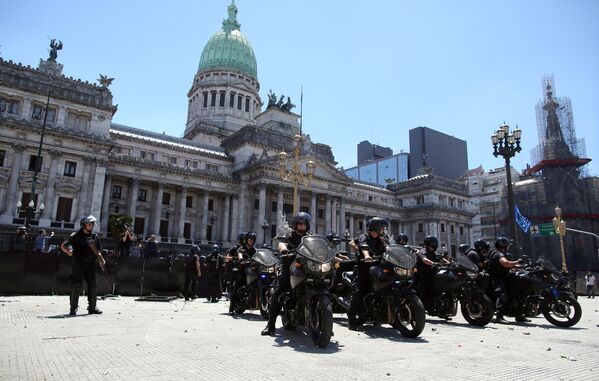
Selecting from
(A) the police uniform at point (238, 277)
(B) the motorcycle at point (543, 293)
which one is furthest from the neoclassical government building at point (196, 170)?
(B) the motorcycle at point (543, 293)

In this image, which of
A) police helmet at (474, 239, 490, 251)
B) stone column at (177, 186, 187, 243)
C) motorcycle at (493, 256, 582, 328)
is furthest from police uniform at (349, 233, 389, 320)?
stone column at (177, 186, 187, 243)


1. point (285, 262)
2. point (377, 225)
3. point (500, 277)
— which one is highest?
point (377, 225)

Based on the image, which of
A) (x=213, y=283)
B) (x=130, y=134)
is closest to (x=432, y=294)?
(x=213, y=283)

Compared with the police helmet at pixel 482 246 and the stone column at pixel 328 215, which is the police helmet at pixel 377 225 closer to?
the police helmet at pixel 482 246

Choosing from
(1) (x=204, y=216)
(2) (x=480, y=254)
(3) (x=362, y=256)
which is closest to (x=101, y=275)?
(3) (x=362, y=256)

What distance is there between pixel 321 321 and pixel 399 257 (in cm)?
195

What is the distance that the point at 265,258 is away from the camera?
28.3 ft

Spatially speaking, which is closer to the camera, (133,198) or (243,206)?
(133,198)

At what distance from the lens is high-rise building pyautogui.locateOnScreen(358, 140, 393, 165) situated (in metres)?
111

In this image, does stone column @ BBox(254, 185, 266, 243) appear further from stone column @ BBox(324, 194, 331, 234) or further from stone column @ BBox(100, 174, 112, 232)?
stone column @ BBox(100, 174, 112, 232)

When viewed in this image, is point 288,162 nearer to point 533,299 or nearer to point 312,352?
point 533,299

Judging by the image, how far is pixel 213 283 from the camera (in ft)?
45.1

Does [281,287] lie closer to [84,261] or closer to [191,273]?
[84,261]

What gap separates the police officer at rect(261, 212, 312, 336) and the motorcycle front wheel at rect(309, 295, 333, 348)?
32.2 inches
